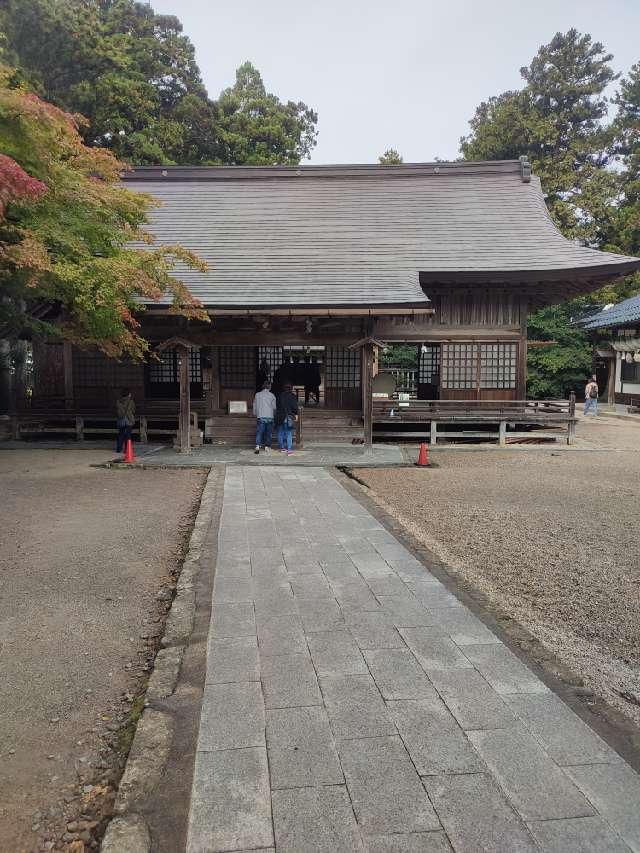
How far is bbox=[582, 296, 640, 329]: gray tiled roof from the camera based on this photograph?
23.3 m

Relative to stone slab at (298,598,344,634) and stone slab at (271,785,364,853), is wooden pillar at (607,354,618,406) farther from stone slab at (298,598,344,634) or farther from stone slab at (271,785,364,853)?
stone slab at (271,785,364,853)

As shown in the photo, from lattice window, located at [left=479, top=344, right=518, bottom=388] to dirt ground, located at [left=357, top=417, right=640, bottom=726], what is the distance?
3.35 meters

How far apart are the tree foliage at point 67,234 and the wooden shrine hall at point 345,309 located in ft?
7.77

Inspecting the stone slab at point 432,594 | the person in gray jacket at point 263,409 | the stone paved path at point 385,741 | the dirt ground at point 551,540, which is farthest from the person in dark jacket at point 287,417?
the stone paved path at point 385,741

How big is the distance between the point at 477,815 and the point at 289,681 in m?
1.26

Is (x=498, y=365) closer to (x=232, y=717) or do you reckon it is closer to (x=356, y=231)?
(x=356, y=231)

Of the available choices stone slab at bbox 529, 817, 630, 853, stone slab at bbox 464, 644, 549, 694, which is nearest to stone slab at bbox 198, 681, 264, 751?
stone slab at bbox 529, 817, 630, 853

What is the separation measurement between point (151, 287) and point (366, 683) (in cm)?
812

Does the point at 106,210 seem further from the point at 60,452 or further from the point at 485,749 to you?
the point at 485,749

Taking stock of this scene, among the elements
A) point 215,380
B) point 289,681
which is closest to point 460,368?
point 215,380

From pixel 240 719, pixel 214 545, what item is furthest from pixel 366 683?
pixel 214 545

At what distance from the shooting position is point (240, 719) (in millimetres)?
2752

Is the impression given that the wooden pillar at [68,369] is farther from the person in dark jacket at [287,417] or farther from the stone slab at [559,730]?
the stone slab at [559,730]

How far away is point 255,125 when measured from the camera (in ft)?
90.6
